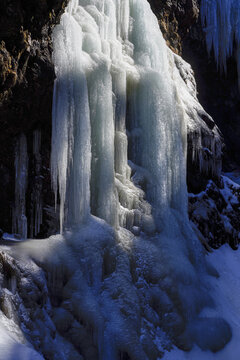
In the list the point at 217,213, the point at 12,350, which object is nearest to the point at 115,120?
the point at 217,213

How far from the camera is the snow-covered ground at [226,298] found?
7.04 meters

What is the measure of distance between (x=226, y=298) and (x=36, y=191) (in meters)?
3.78

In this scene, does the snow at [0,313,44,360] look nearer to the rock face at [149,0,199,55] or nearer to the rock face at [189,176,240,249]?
the rock face at [189,176,240,249]

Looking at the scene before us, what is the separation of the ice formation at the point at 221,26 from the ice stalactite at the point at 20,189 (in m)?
9.10

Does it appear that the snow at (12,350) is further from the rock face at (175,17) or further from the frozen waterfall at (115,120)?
the rock face at (175,17)

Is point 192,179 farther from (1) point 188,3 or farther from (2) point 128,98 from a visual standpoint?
(1) point 188,3

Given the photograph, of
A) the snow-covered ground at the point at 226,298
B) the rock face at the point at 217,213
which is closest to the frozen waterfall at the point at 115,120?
the snow-covered ground at the point at 226,298

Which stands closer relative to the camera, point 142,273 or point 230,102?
point 142,273

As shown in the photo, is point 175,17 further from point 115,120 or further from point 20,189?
point 20,189

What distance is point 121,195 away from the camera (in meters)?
7.70

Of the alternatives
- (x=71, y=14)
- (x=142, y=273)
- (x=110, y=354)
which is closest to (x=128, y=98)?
(x=71, y=14)

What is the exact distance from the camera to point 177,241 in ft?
27.0

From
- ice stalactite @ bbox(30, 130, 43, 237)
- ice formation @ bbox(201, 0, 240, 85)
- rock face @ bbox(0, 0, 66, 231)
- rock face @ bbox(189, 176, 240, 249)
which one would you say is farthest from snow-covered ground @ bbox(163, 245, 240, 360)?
ice formation @ bbox(201, 0, 240, 85)

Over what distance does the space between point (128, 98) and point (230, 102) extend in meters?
7.63
